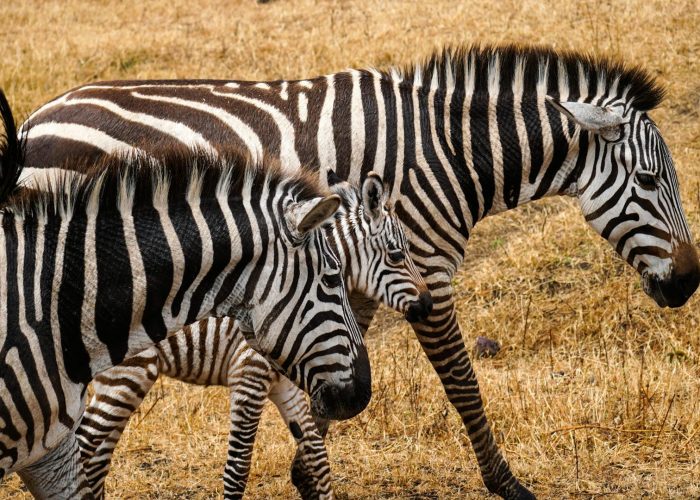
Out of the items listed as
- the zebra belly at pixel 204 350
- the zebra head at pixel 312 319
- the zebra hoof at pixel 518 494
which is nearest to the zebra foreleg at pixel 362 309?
the zebra belly at pixel 204 350

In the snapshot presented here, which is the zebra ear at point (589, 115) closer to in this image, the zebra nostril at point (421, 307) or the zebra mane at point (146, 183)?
the zebra nostril at point (421, 307)

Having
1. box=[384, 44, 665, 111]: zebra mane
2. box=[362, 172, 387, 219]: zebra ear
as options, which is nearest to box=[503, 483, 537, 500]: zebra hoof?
box=[362, 172, 387, 219]: zebra ear

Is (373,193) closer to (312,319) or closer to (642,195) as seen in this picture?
(312,319)

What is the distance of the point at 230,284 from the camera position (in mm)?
4301

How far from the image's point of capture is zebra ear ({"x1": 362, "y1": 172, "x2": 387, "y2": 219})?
18.5 feet

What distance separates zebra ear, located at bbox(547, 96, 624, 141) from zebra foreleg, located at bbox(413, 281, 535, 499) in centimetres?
132

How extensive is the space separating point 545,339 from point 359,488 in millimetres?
2923

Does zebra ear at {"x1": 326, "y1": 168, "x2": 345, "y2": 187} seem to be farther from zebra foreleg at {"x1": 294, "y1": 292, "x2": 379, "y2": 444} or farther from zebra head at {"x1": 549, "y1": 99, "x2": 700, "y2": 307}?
zebra head at {"x1": 549, "y1": 99, "x2": 700, "y2": 307}

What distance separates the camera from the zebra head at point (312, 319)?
4.28 metres

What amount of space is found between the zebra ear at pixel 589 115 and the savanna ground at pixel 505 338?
207 centimetres

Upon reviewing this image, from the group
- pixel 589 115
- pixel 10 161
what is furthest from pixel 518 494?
pixel 10 161

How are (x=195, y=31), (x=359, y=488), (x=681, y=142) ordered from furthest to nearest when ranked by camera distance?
(x=195, y=31), (x=681, y=142), (x=359, y=488)

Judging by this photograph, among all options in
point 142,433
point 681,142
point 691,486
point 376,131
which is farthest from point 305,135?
point 681,142

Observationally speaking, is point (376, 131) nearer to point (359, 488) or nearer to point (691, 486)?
point (359, 488)
